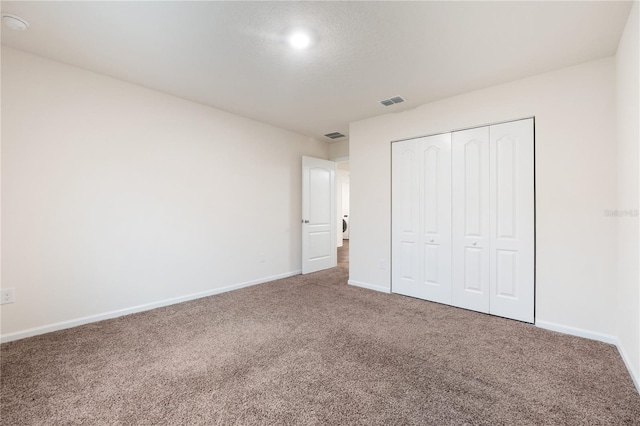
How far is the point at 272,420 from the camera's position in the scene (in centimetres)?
148

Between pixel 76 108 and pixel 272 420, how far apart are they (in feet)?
10.4

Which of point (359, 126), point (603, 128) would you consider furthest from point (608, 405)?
point (359, 126)

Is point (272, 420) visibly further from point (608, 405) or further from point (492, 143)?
point (492, 143)

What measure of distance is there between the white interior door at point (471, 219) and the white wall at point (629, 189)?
1.00 meters

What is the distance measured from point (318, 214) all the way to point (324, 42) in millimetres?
3179

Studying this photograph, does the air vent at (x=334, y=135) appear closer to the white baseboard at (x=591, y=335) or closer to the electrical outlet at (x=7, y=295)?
the white baseboard at (x=591, y=335)

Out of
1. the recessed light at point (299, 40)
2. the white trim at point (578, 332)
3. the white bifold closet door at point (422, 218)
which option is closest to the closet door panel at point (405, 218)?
the white bifold closet door at point (422, 218)

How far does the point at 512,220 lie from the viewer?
2873 mm

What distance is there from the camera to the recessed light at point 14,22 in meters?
1.97

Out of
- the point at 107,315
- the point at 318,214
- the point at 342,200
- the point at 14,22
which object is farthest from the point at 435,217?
the point at 342,200

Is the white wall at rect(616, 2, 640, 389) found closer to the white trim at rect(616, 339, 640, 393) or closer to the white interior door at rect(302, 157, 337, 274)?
the white trim at rect(616, 339, 640, 393)

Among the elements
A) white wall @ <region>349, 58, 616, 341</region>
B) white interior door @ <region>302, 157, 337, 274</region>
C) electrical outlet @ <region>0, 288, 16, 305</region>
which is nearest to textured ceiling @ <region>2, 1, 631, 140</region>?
white wall @ <region>349, 58, 616, 341</region>

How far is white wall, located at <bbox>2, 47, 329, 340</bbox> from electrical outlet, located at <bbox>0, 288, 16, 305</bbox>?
3cm

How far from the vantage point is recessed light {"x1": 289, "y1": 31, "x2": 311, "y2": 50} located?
6.98ft
